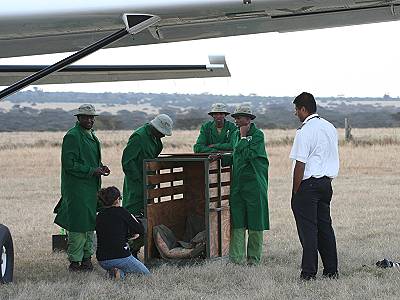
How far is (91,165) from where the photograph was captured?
30.8 feet

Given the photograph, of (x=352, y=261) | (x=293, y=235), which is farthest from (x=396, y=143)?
(x=352, y=261)

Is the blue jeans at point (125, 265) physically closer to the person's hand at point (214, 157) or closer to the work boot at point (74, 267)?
the work boot at point (74, 267)

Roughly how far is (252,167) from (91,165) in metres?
1.68

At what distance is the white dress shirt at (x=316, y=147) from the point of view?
827 centimetres

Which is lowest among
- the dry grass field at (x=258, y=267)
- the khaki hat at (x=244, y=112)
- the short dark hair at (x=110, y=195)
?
the dry grass field at (x=258, y=267)

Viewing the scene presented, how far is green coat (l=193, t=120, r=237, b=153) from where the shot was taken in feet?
34.3

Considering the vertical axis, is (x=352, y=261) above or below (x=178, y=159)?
below

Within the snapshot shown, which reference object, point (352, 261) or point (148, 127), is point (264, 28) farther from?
point (352, 261)

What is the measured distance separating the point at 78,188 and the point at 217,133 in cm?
204

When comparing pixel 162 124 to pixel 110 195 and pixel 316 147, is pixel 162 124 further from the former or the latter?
pixel 316 147

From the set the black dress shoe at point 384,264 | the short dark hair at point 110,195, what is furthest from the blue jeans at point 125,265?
the black dress shoe at point 384,264

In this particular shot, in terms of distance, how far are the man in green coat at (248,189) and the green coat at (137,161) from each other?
923 millimetres

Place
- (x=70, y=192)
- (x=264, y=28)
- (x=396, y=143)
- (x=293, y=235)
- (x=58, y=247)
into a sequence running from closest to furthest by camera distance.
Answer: (x=264, y=28) → (x=70, y=192) → (x=58, y=247) → (x=293, y=235) → (x=396, y=143)

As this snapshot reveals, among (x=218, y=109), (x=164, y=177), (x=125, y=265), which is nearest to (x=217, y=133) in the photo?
(x=218, y=109)
